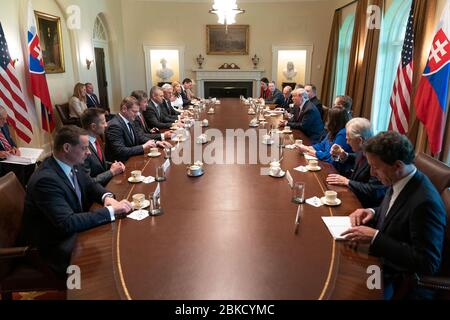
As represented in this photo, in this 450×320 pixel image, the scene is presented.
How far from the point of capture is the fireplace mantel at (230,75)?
1023 centimetres

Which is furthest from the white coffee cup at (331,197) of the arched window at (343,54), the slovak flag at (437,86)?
the arched window at (343,54)

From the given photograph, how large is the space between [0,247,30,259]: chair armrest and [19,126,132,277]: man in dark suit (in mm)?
71

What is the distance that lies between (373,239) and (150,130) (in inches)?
157

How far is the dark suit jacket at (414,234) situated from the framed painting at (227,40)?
9111 millimetres

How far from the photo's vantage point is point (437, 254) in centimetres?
155

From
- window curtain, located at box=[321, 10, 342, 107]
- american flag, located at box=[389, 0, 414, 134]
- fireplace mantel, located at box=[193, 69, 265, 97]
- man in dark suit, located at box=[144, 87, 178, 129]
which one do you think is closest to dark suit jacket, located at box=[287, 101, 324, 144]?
american flag, located at box=[389, 0, 414, 134]

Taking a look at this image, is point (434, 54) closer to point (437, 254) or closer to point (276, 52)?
point (437, 254)

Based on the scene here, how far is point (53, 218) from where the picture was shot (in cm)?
185

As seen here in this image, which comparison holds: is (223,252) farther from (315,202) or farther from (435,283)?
(435,283)

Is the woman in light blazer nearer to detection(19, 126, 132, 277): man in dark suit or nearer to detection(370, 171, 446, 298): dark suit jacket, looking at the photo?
detection(19, 126, 132, 277): man in dark suit

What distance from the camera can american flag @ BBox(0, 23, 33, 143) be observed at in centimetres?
459

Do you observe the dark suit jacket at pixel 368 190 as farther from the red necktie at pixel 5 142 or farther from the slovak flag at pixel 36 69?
the slovak flag at pixel 36 69

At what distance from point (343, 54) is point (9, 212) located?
904cm
